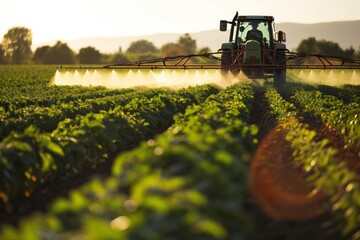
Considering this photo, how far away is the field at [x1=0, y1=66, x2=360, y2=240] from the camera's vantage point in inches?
133

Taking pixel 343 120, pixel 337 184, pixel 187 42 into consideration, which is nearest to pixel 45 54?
pixel 187 42

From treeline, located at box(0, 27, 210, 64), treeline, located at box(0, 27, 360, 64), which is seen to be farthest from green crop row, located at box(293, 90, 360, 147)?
treeline, located at box(0, 27, 210, 64)

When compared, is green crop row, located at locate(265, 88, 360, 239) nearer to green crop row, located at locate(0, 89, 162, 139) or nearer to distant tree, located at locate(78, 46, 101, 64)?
green crop row, located at locate(0, 89, 162, 139)

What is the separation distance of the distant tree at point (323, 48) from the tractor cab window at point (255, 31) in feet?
229

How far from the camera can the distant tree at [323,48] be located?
309 feet

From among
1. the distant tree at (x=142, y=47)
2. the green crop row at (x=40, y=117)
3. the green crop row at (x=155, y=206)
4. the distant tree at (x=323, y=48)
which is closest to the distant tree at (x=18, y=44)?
the distant tree at (x=323, y=48)

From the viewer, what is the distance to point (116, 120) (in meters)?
10.2

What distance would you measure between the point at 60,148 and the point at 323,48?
93444mm

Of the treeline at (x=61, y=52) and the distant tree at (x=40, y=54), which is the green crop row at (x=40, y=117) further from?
the distant tree at (x=40, y=54)

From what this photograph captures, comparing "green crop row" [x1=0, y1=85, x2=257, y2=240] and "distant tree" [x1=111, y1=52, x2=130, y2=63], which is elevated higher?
"green crop row" [x1=0, y1=85, x2=257, y2=240]

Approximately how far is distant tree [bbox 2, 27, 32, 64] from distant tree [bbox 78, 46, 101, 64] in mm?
16335

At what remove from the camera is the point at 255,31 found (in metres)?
24.7

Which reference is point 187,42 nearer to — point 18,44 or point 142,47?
point 142,47

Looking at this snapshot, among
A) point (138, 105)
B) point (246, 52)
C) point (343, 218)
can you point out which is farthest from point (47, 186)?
point (246, 52)
